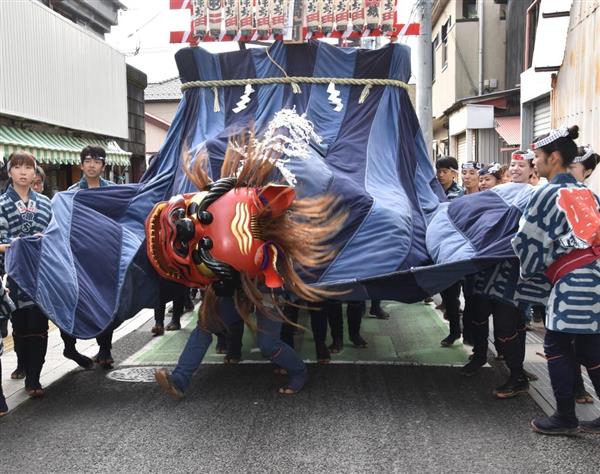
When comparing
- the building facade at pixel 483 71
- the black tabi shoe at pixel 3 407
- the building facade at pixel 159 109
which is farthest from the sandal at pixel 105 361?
the building facade at pixel 159 109

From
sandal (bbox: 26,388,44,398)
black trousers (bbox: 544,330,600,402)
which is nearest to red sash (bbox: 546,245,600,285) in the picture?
black trousers (bbox: 544,330,600,402)

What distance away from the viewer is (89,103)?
52.2 feet

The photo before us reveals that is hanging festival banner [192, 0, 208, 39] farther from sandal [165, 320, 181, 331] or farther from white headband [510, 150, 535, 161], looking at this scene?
white headband [510, 150, 535, 161]

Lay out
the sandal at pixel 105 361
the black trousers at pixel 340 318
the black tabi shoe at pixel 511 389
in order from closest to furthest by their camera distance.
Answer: the black tabi shoe at pixel 511 389, the sandal at pixel 105 361, the black trousers at pixel 340 318

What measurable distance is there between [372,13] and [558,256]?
3887mm

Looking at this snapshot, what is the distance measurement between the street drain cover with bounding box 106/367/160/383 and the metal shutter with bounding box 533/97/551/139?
777cm

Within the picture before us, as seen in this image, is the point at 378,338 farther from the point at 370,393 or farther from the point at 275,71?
the point at 275,71

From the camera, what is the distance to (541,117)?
11.3 meters

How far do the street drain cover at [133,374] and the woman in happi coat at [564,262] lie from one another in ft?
9.20

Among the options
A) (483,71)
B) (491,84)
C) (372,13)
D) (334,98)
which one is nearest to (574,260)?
(334,98)

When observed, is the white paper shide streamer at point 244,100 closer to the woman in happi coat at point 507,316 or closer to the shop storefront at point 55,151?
the woman in happi coat at point 507,316

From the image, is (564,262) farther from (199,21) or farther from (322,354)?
(199,21)

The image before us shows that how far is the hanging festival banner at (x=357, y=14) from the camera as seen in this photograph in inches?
266

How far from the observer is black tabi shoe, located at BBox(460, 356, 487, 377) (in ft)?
17.1
